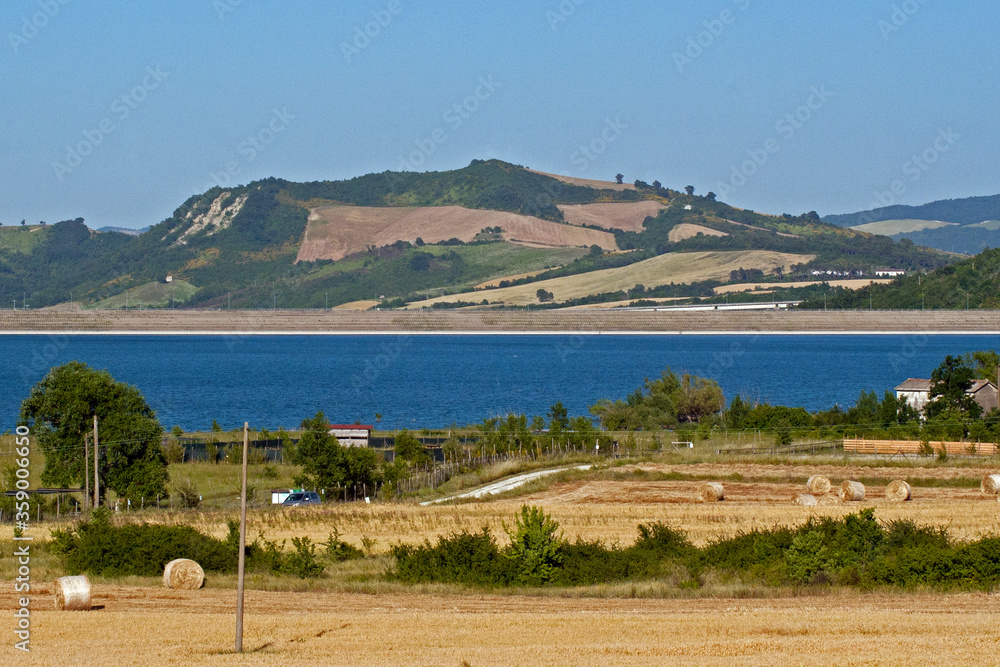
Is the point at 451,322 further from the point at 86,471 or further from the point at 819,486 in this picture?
the point at 86,471

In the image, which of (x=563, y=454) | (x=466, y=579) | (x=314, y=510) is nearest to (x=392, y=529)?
(x=314, y=510)

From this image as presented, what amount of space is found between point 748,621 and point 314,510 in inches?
614

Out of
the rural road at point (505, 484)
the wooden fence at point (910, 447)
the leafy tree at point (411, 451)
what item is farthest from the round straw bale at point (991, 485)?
the leafy tree at point (411, 451)

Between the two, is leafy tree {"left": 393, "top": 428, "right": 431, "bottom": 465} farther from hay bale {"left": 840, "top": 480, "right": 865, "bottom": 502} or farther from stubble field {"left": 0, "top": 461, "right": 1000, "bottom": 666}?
stubble field {"left": 0, "top": 461, "right": 1000, "bottom": 666}

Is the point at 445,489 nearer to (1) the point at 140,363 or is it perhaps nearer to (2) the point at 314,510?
(2) the point at 314,510

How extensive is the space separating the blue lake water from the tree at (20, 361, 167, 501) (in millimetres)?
25392

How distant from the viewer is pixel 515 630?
15805 millimetres

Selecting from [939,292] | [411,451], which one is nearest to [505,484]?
[411,451]

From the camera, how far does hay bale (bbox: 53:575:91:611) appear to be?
1711cm

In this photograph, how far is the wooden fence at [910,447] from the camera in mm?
38938

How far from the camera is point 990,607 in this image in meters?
17.3

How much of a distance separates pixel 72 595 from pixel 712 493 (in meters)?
18.4

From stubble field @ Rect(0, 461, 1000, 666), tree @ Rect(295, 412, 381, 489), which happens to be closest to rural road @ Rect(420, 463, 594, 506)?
tree @ Rect(295, 412, 381, 489)

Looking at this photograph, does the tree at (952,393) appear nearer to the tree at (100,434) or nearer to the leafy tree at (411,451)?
the leafy tree at (411,451)
